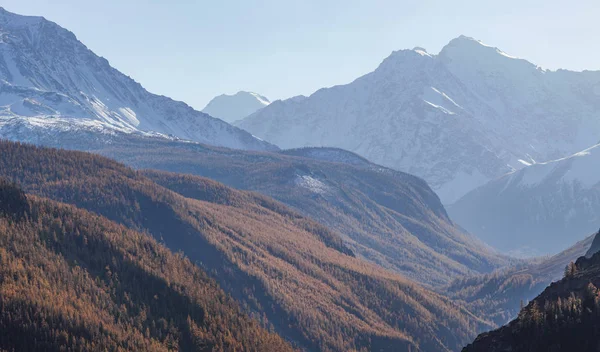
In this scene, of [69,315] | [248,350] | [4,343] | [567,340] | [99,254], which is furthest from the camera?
[99,254]

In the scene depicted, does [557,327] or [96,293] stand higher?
[557,327]

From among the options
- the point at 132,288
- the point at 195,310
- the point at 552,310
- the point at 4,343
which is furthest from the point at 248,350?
the point at 552,310

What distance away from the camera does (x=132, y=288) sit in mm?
154375

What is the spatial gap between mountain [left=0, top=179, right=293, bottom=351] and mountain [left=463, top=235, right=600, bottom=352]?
64.3 m

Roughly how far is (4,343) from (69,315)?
14.1 m

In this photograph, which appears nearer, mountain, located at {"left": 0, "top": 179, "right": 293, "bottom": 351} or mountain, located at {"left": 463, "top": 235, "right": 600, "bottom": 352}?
mountain, located at {"left": 463, "top": 235, "right": 600, "bottom": 352}

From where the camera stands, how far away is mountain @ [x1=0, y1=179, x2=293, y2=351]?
12300cm

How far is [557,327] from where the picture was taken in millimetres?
76250

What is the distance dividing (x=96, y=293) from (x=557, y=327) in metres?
90.9

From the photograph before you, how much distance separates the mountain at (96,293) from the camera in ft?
404

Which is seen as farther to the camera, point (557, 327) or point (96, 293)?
point (96, 293)

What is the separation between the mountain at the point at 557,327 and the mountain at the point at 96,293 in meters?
64.3

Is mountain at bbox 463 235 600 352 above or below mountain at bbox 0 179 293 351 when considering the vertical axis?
above

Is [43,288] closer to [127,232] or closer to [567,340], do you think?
[127,232]
